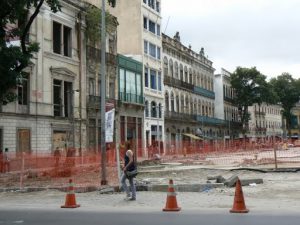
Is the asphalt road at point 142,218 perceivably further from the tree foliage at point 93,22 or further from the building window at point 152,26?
the building window at point 152,26

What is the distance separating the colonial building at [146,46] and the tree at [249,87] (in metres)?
35.8

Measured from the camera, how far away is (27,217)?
12.5 metres

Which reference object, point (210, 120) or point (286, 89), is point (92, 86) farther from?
point (286, 89)

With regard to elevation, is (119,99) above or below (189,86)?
below

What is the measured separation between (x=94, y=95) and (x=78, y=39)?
4.96m

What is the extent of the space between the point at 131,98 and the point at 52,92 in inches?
597

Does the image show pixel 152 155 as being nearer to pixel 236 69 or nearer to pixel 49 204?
pixel 49 204

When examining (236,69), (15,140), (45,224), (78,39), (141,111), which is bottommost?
(45,224)

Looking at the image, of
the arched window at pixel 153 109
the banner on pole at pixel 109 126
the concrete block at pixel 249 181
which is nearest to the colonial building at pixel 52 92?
the banner on pole at pixel 109 126

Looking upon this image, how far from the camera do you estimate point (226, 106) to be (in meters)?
91.4

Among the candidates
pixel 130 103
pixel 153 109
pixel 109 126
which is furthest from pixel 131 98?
pixel 109 126

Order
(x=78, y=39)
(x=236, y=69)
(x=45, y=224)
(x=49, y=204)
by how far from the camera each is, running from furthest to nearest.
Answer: (x=236, y=69), (x=78, y=39), (x=49, y=204), (x=45, y=224)

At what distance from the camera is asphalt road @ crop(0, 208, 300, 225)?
36.8ft

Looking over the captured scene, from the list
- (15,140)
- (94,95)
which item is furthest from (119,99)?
(15,140)
